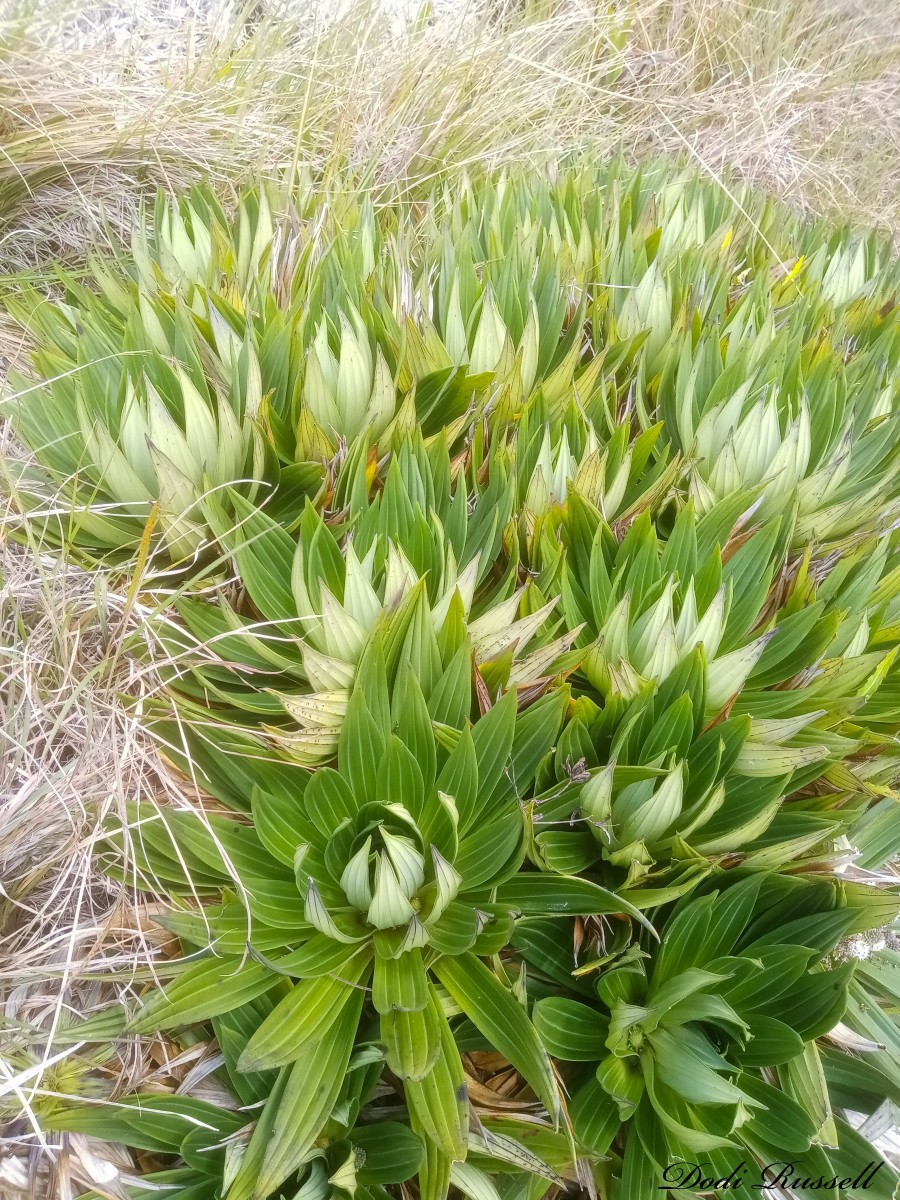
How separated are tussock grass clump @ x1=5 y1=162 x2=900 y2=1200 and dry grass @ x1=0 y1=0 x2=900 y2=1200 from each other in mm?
60

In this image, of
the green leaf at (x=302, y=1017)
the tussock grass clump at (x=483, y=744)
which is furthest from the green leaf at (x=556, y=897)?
the green leaf at (x=302, y=1017)

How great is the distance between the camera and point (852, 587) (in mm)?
1251

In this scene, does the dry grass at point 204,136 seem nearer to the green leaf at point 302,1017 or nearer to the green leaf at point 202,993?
the green leaf at point 202,993

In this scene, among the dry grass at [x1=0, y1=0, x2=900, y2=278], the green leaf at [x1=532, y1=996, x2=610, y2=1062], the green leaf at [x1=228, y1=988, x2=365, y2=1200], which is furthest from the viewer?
the dry grass at [x1=0, y1=0, x2=900, y2=278]

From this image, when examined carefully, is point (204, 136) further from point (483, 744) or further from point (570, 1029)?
point (570, 1029)

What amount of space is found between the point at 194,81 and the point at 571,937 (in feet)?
9.17

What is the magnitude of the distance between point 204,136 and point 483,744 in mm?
2280

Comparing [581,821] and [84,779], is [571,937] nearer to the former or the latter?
[581,821]

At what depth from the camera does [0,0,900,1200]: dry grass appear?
1.01 meters

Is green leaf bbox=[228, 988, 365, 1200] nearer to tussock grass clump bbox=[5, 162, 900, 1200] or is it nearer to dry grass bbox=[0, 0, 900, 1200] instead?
tussock grass clump bbox=[5, 162, 900, 1200]

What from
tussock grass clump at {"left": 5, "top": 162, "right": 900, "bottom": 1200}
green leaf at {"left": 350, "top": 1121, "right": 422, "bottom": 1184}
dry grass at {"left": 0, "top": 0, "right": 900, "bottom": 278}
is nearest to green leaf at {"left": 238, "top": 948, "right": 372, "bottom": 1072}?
tussock grass clump at {"left": 5, "top": 162, "right": 900, "bottom": 1200}

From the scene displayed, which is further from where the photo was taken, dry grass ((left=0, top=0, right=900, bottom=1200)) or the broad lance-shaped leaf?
dry grass ((left=0, top=0, right=900, bottom=1200))

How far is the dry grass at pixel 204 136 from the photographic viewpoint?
1009mm

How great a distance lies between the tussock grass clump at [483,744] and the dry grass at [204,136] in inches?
2.4
